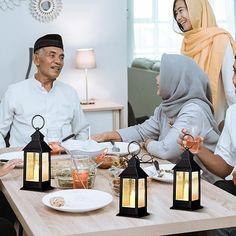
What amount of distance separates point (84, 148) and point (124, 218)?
0.72m

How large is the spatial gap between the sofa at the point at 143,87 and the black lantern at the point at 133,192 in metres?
4.12

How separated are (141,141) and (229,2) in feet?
20.6

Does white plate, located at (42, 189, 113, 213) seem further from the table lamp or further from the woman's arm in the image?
the table lamp

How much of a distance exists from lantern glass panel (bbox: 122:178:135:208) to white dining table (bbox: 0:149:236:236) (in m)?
0.05

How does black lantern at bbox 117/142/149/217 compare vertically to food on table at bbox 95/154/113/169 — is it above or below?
above

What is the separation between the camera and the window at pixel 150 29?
834cm

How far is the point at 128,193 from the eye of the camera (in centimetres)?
183

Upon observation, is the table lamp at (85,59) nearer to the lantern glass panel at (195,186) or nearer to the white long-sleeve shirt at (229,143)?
the white long-sleeve shirt at (229,143)

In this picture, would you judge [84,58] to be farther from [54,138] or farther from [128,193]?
[128,193]

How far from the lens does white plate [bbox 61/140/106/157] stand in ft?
7.95

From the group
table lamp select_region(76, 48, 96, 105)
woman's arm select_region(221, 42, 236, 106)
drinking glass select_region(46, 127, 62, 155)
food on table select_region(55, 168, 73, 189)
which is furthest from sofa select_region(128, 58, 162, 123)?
food on table select_region(55, 168, 73, 189)

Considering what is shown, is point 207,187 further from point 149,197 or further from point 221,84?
point 221,84

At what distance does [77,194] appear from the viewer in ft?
6.55

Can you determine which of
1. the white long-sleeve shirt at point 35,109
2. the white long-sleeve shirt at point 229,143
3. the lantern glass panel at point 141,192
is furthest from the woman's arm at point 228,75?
the lantern glass panel at point 141,192
